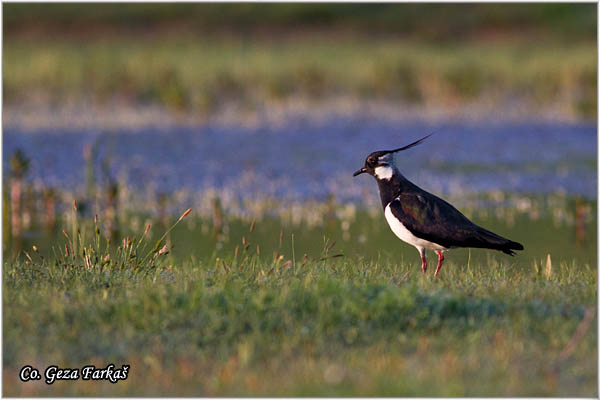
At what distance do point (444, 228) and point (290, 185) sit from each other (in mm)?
5966

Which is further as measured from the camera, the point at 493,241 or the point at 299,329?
the point at 493,241

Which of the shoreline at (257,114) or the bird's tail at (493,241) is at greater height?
the shoreline at (257,114)

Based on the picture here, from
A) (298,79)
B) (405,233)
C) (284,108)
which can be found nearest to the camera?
(405,233)

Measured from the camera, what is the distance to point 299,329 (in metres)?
4.98

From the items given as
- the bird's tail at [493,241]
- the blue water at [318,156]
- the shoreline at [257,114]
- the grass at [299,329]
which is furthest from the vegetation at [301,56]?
the grass at [299,329]

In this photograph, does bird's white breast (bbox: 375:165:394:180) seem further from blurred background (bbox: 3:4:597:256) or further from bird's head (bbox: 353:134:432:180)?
blurred background (bbox: 3:4:597:256)

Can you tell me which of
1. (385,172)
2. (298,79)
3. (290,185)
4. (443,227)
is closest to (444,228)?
(443,227)

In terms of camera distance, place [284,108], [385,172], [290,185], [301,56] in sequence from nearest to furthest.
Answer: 1. [385,172]
2. [290,185]
3. [284,108]
4. [301,56]

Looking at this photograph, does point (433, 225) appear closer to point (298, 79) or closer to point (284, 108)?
point (284, 108)

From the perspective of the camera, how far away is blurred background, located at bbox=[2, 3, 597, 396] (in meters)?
4.78

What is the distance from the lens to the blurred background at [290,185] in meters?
4.78

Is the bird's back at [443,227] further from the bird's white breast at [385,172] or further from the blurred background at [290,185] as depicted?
the bird's white breast at [385,172]

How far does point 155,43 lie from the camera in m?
26.7

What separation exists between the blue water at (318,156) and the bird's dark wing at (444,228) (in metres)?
5.00
